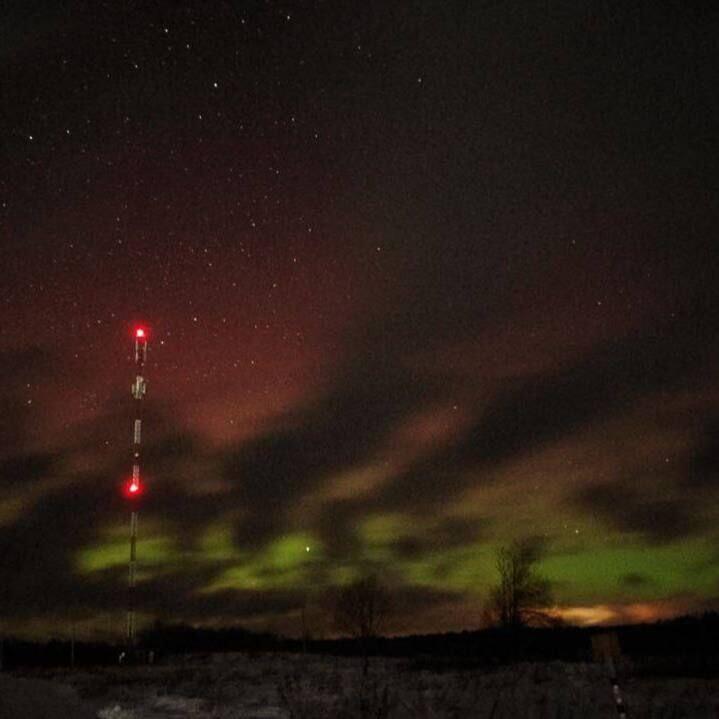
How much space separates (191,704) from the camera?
27578 millimetres

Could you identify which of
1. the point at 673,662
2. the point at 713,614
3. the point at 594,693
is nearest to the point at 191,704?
the point at 594,693

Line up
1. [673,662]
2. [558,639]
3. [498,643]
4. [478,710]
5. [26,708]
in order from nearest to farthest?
[26,708] → [478,710] → [673,662] → [498,643] → [558,639]

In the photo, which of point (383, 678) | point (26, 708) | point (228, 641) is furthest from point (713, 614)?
point (26, 708)

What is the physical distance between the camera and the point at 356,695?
2667cm

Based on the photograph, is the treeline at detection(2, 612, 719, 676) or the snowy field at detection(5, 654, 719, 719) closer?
the snowy field at detection(5, 654, 719, 719)

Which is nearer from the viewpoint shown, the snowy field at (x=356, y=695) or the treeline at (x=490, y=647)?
the snowy field at (x=356, y=695)

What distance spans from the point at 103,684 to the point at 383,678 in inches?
440

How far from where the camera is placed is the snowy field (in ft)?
69.4

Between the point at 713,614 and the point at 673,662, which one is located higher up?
the point at 713,614

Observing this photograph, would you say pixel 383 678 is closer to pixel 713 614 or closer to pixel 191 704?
pixel 191 704

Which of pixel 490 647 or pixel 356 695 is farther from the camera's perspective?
pixel 490 647

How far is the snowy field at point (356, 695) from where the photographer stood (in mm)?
21141

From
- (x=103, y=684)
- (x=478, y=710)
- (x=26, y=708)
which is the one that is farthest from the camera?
(x=103, y=684)

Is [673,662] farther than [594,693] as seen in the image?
Yes
